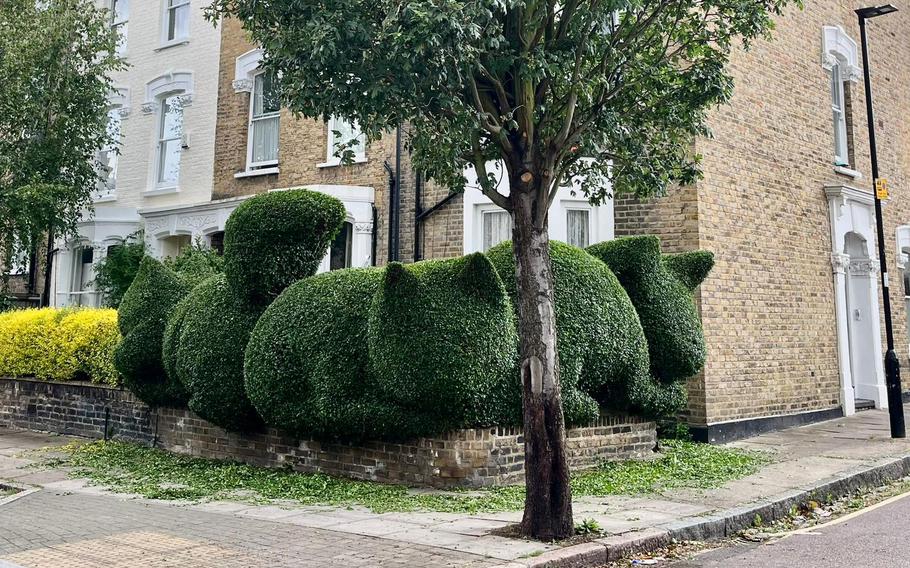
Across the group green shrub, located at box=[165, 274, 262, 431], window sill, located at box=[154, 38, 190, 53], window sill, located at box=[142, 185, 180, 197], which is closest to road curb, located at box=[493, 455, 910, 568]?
green shrub, located at box=[165, 274, 262, 431]

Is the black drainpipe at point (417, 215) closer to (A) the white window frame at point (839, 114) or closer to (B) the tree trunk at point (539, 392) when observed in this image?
(B) the tree trunk at point (539, 392)

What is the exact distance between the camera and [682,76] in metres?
8.48

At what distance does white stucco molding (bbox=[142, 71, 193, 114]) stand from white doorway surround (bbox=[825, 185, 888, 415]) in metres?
14.2

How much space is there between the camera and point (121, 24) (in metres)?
21.1

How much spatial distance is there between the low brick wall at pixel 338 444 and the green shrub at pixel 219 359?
1.89ft

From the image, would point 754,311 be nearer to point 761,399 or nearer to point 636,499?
point 761,399

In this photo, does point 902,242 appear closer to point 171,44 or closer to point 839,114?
point 839,114

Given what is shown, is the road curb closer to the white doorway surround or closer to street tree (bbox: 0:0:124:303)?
the white doorway surround

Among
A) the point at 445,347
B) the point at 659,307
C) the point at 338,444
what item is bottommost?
the point at 338,444

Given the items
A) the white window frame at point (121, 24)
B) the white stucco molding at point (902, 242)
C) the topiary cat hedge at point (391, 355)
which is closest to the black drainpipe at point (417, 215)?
the topiary cat hedge at point (391, 355)

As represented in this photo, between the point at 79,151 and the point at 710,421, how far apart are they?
14.7m

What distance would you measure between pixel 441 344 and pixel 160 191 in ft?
41.6

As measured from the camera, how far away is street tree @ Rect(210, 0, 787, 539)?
680 cm

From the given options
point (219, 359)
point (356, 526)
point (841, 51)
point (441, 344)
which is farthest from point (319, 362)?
point (841, 51)
